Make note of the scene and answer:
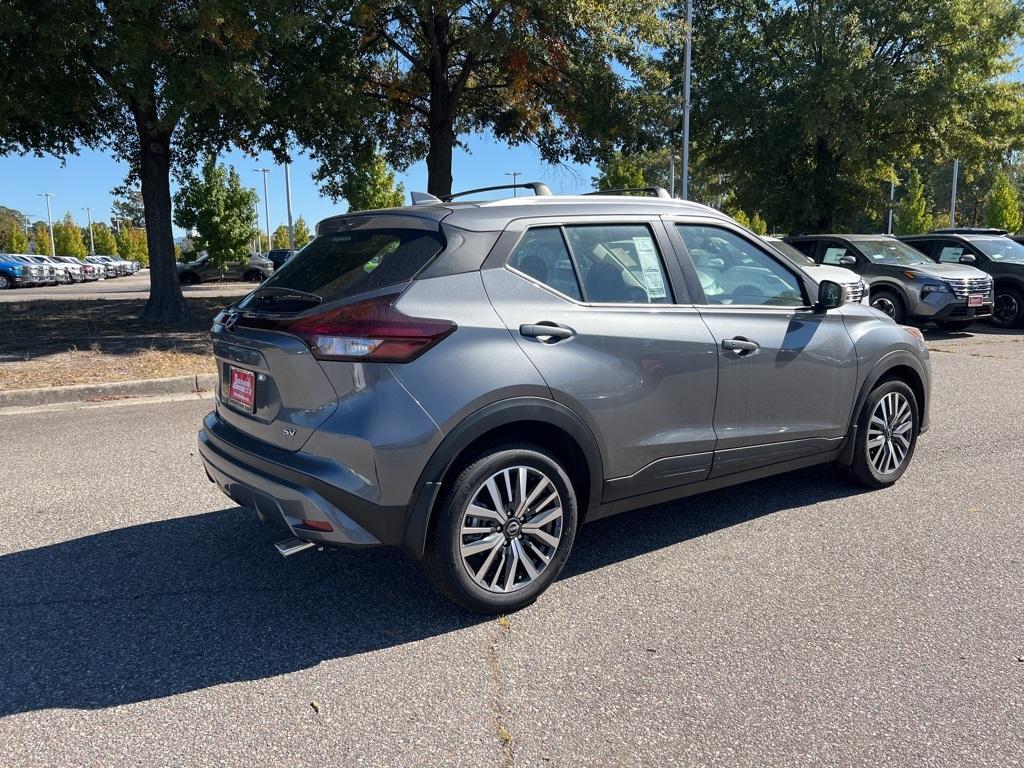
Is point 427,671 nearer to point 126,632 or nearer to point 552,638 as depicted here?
point 552,638

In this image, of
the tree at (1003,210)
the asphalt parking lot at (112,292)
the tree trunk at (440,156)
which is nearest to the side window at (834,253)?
the tree trunk at (440,156)

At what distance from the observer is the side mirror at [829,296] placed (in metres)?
4.45

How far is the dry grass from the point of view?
29.3ft

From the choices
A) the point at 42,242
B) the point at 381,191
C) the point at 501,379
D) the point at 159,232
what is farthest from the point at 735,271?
the point at 42,242

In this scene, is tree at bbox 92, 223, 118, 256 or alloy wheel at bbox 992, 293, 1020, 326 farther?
tree at bbox 92, 223, 118, 256

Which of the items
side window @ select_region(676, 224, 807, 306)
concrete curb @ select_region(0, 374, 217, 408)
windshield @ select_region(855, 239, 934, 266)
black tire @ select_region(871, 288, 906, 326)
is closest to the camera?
side window @ select_region(676, 224, 807, 306)

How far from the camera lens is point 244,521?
4562mm

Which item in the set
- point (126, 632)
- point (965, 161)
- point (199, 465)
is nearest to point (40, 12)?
point (199, 465)

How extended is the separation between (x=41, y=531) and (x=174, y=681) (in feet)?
6.73

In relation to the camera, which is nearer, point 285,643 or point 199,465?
point 285,643

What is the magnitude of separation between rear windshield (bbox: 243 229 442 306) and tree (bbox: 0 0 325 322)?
820 centimetres

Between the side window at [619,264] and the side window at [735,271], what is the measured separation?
0.84ft

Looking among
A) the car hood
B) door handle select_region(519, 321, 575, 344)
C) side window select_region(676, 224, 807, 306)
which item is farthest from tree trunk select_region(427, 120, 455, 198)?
door handle select_region(519, 321, 575, 344)

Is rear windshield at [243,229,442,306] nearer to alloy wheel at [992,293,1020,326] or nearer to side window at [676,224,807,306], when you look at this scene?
side window at [676,224,807,306]
